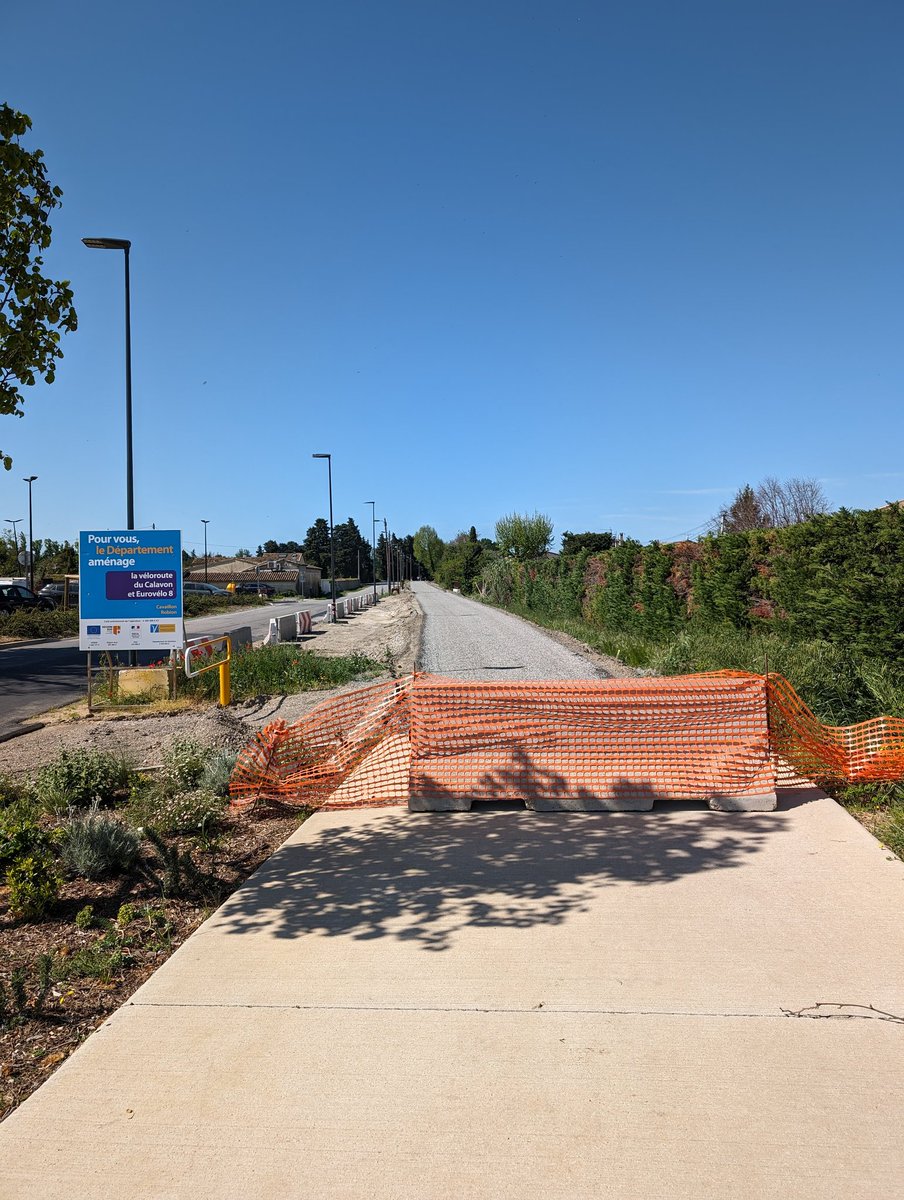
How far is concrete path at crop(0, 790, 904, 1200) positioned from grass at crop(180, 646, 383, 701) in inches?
350

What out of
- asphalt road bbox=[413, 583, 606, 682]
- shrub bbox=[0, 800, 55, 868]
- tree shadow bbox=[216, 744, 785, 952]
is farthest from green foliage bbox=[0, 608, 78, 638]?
shrub bbox=[0, 800, 55, 868]

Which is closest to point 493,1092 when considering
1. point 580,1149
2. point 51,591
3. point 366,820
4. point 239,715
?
point 580,1149

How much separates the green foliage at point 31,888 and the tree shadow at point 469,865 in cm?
94

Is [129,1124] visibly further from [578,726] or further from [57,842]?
[578,726]

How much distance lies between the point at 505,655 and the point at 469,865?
15.0 m

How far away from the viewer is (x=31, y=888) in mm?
4637

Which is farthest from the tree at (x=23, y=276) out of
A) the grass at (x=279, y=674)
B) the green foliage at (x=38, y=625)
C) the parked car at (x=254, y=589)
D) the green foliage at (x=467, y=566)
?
the green foliage at (x=467, y=566)

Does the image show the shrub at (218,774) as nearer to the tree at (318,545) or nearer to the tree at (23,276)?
the tree at (23,276)

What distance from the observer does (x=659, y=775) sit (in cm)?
681

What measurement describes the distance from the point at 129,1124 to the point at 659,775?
4.74 meters

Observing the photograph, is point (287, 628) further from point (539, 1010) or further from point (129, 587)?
point (539, 1010)

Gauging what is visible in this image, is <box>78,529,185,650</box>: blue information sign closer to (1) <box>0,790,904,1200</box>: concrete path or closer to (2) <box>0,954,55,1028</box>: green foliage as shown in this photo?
(1) <box>0,790,904,1200</box>: concrete path

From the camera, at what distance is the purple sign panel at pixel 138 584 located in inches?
488

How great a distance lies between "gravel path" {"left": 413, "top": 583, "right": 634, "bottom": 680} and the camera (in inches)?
653
